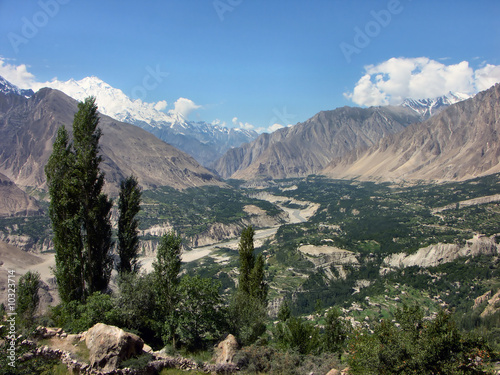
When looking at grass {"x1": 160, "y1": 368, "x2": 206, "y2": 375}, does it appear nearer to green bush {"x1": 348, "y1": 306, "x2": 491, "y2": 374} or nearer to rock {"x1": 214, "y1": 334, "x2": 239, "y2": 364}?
rock {"x1": 214, "y1": 334, "x2": 239, "y2": 364}

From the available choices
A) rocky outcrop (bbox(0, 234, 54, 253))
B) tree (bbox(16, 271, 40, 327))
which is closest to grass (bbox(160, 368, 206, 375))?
tree (bbox(16, 271, 40, 327))

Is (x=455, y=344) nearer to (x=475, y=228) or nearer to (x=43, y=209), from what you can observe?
(x=475, y=228)

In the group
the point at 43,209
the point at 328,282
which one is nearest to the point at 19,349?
the point at 328,282

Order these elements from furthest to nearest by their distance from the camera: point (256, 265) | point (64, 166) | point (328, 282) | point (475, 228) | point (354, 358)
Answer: point (475, 228) < point (328, 282) < point (256, 265) < point (64, 166) < point (354, 358)

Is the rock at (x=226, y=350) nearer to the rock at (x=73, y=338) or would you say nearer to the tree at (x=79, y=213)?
the rock at (x=73, y=338)

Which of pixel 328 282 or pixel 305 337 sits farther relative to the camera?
pixel 328 282

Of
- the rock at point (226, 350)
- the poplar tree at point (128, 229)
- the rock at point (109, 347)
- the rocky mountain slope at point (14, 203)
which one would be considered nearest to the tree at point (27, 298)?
the poplar tree at point (128, 229)

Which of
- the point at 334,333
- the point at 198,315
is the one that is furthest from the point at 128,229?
the point at 334,333
